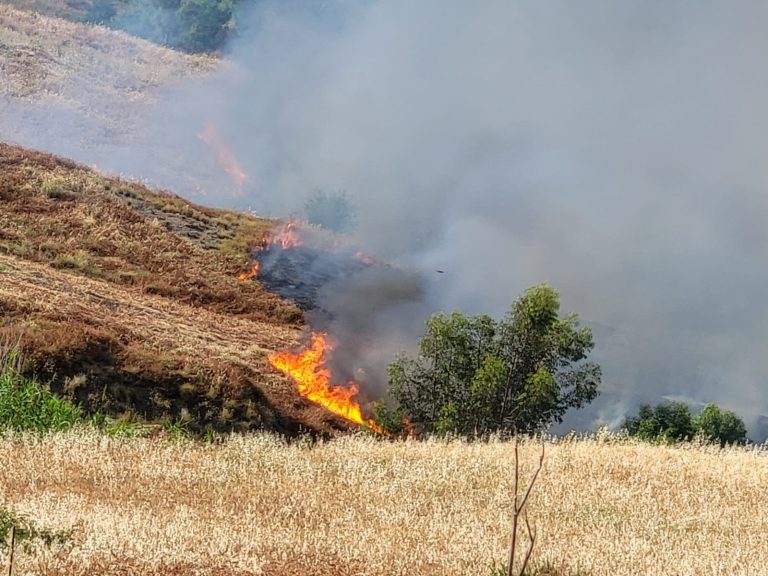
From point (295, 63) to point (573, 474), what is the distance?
8138cm

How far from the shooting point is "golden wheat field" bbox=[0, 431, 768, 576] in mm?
6602

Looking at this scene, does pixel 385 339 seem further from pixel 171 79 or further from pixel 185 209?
pixel 171 79

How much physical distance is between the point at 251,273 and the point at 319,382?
1406cm

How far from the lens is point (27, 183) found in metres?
37.4

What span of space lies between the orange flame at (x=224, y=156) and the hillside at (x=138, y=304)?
19.4 meters

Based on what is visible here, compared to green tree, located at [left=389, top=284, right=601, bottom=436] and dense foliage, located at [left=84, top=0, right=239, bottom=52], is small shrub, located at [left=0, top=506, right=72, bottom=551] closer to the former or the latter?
green tree, located at [left=389, top=284, right=601, bottom=436]

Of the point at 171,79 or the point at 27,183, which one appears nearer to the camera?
the point at 27,183

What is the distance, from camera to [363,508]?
9188 millimetres

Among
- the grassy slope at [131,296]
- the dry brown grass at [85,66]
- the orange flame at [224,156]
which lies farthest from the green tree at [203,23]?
the grassy slope at [131,296]

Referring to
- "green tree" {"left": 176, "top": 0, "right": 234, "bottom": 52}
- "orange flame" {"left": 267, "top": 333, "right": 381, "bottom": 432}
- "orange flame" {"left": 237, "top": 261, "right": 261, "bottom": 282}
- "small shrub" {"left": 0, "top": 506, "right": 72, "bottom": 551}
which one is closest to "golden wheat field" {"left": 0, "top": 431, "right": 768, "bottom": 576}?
"small shrub" {"left": 0, "top": 506, "right": 72, "bottom": 551}

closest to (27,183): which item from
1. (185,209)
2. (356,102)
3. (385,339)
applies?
(185,209)

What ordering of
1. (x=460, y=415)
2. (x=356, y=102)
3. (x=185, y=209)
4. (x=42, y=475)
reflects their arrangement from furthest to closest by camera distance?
(x=356, y=102), (x=185, y=209), (x=460, y=415), (x=42, y=475)

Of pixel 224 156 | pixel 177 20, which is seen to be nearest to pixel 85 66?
pixel 224 156

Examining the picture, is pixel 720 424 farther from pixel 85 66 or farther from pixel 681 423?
pixel 85 66
